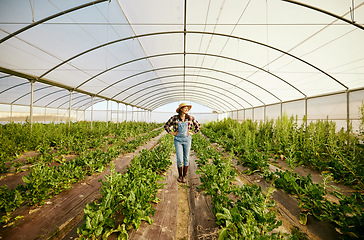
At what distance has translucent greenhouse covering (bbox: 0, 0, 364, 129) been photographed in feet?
14.1

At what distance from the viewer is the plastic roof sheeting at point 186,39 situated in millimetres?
4270

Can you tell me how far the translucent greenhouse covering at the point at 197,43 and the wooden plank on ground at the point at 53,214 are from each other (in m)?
4.99

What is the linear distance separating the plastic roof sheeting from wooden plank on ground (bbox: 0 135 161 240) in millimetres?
5000

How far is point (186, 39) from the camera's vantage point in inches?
260

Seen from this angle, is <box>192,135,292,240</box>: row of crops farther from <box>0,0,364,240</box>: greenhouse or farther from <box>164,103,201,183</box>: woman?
<box>164,103,201,183</box>: woman

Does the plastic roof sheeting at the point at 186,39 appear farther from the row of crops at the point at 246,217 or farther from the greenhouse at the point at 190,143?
the row of crops at the point at 246,217

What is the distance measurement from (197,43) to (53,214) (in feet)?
24.3

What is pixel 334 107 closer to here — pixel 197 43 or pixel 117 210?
pixel 197 43

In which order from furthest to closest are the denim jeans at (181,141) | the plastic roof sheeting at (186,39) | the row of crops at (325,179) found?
1. the plastic roof sheeting at (186,39)
2. the denim jeans at (181,141)
3. the row of crops at (325,179)

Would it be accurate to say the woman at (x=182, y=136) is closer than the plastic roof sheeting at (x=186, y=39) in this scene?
Yes

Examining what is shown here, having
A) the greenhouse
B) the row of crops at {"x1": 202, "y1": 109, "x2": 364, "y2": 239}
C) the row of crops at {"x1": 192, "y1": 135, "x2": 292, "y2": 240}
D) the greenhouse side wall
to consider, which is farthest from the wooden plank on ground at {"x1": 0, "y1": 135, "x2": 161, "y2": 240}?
the greenhouse side wall

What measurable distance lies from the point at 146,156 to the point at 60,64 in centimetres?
618

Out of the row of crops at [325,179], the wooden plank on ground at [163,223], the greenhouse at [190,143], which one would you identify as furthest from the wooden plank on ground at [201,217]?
the row of crops at [325,179]

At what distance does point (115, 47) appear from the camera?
6.58 meters
